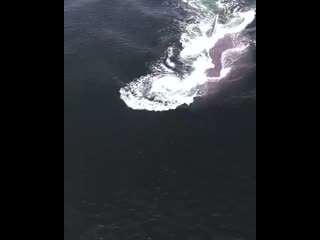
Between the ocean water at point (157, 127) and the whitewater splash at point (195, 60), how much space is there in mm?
280

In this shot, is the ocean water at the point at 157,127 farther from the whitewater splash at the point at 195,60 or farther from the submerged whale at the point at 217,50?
the submerged whale at the point at 217,50

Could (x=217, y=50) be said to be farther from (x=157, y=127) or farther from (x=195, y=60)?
(x=157, y=127)

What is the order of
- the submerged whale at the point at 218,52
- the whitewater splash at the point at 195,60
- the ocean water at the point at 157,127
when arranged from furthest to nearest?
the submerged whale at the point at 218,52
the whitewater splash at the point at 195,60
the ocean water at the point at 157,127

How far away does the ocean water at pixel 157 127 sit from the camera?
186 feet

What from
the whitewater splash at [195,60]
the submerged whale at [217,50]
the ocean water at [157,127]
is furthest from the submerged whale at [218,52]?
the ocean water at [157,127]

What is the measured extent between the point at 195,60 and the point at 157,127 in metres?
25.8

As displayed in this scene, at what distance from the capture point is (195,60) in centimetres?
8925

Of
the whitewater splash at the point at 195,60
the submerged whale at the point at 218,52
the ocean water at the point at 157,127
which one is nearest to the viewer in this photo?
the ocean water at the point at 157,127

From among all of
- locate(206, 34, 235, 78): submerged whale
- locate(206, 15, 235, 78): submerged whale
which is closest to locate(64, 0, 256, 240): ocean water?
locate(206, 15, 235, 78): submerged whale

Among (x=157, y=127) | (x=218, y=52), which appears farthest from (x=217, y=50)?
(x=157, y=127)
